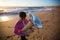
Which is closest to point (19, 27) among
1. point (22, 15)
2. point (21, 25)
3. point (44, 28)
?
point (21, 25)

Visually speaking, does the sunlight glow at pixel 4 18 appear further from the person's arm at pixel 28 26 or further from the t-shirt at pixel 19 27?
the person's arm at pixel 28 26

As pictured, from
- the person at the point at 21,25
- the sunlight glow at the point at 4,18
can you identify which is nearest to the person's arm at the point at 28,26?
the person at the point at 21,25

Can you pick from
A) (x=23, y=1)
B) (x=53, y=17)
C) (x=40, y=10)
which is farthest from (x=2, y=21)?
(x=53, y=17)

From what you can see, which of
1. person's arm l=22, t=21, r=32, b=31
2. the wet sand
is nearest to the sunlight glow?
the wet sand

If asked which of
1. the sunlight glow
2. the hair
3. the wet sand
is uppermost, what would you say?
the hair

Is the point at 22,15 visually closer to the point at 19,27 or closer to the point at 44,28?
the point at 19,27

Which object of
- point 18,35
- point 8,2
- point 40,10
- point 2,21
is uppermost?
point 8,2

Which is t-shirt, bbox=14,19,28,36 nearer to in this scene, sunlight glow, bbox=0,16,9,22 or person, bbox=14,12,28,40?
person, bbox=14,12,28,40

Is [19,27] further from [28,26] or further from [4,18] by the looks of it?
[4,18]

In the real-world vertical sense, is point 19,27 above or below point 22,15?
below

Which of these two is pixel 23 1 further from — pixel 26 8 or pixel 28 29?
pixel 28 29

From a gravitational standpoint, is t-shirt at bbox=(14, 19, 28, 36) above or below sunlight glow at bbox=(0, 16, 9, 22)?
below

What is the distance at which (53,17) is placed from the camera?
6.34 ft

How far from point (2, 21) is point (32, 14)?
40 cm
